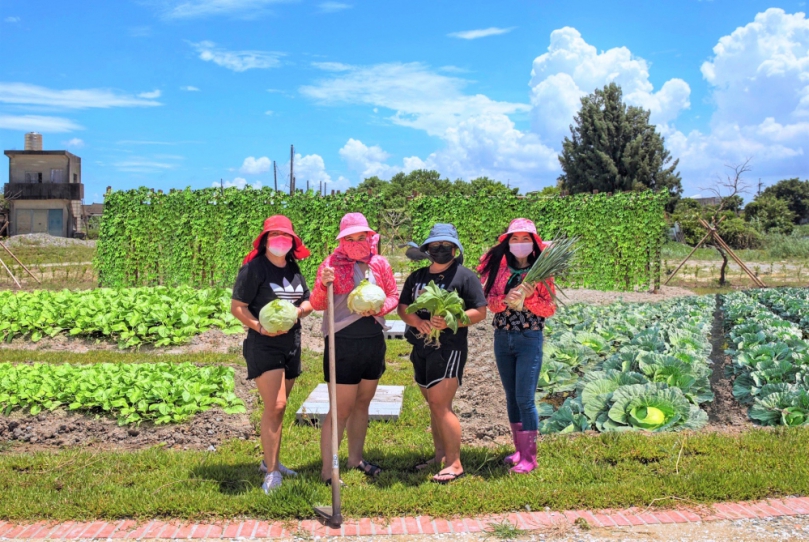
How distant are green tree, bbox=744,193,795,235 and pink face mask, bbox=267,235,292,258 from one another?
133 ft

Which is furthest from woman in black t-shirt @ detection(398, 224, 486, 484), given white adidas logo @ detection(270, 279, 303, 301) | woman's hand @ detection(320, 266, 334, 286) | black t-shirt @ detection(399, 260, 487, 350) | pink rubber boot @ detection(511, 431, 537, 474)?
white adidas logo @ detection(270, 279, 303, 301)

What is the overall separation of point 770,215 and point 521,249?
4712 cm

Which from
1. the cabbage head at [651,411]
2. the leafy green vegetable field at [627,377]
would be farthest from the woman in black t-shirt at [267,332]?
the cabbage head at [651,411]

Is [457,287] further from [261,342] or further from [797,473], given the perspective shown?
[797,473]

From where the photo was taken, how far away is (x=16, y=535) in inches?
156

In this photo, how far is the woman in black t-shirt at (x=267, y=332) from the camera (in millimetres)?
4508

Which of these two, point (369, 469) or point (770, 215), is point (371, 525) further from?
point (770, 215)

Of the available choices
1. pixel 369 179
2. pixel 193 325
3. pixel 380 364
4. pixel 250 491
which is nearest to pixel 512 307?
pixel 380 364

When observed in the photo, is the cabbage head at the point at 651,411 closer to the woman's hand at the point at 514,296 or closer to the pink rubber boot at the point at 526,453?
the pink rubber boot at the point at 526,453

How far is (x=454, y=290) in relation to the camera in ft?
14.7

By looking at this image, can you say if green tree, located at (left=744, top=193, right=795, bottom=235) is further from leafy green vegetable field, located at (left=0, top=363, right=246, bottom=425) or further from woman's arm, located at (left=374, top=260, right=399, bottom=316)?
woman's arm, located at (left=374, top=260, right=399, bottom=316)

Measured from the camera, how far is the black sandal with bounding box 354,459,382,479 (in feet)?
15.6

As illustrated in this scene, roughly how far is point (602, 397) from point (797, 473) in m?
1.61

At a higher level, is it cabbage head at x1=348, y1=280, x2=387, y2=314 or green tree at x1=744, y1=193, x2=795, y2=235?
green tree at x1=744, y1=193, x2=795, y2=235
